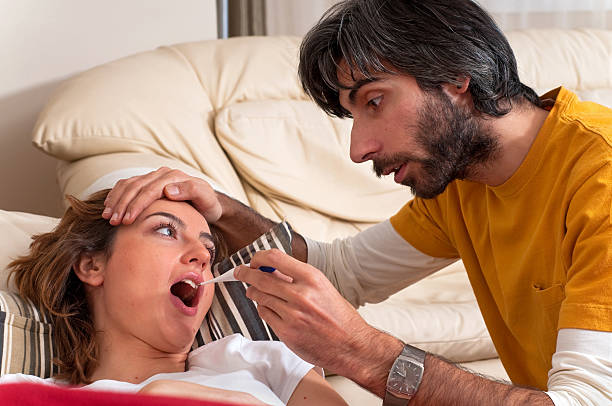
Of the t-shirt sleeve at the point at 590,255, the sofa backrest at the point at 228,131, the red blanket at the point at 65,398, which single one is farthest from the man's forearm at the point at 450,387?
the sofa backrest at the point at 228,131

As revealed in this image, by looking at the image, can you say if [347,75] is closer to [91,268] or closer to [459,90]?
[459,90]

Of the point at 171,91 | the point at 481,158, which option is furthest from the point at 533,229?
the point at 171,91

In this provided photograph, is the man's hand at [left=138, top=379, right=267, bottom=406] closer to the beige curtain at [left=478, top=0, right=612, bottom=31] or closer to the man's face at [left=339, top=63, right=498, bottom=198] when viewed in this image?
the man's face at [left=339, top=63, right=498, bottom=198]

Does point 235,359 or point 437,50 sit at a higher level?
point 437,50

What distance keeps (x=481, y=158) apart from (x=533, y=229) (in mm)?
166

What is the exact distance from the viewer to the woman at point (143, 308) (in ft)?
4.73

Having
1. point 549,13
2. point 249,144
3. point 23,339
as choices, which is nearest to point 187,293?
point 23,339

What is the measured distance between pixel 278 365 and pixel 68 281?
477 mm

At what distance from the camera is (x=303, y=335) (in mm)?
1149

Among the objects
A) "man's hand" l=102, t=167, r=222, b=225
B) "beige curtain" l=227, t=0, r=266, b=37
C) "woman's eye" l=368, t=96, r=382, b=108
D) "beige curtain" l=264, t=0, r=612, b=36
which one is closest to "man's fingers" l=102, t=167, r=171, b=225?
"man's hand" l=102, t=167, r=222, b=225

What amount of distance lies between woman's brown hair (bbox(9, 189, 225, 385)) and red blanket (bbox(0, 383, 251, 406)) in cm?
62

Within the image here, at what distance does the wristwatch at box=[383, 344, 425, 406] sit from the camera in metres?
1.17

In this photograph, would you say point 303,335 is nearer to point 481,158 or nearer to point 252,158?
point 481,158

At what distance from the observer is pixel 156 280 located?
1.46 meters
